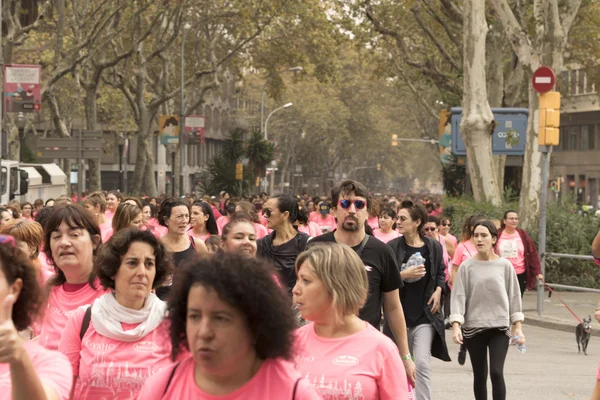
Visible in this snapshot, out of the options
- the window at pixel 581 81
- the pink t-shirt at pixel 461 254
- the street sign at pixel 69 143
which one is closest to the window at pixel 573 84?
Answer: the window at pixel 581 81

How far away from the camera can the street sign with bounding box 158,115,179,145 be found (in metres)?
48.2

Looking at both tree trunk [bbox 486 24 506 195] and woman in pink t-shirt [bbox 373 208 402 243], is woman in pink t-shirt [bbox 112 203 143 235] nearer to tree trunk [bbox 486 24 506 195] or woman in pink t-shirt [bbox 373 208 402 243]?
woman in pink t-shirt [bbox 373 208 402 243]

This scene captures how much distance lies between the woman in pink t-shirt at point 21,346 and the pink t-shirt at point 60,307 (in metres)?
2.04

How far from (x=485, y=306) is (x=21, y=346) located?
638 cm

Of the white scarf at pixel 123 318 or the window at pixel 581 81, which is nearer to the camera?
the white scarf at pixel 123 318

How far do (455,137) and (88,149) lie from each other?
8.42 m

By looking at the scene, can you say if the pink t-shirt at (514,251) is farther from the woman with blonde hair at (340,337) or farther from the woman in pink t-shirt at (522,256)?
the woman with blonde hair at (340,337)

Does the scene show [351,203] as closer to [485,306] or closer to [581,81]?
[485,306]

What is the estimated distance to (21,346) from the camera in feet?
9.55

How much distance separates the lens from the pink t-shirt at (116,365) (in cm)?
485

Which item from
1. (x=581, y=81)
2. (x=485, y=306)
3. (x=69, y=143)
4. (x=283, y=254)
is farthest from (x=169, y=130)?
(x=485, y=306)

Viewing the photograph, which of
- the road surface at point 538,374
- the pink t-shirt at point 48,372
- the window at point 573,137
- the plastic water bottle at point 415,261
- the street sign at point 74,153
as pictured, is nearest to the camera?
the pink t-shirt at point 48,372

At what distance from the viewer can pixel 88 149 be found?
2616 cm

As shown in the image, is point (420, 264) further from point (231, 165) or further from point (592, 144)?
point (592, 144)
